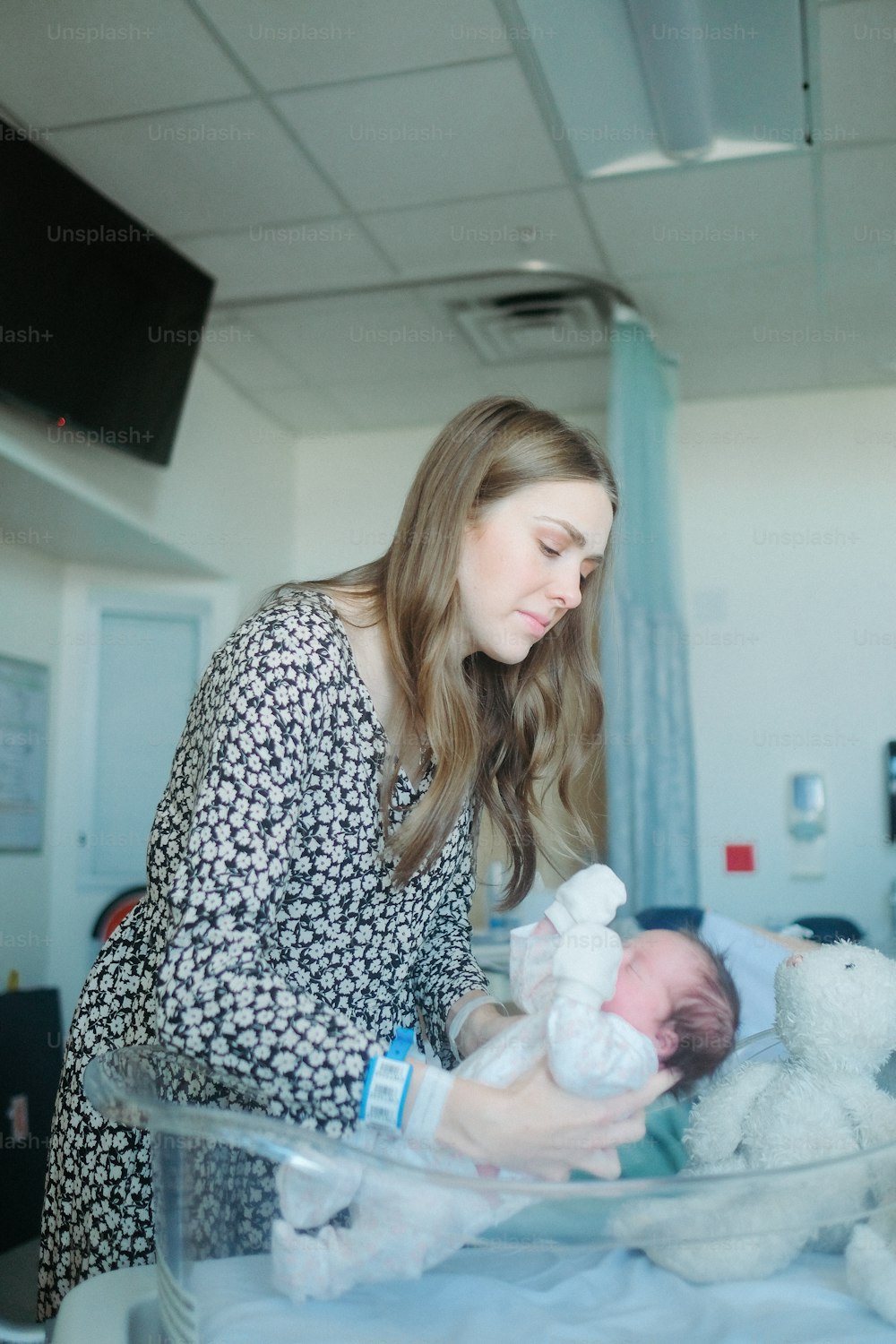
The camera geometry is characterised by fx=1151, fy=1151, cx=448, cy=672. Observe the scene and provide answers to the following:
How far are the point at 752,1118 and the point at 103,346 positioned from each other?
275 cm

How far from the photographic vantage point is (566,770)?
4.58 ft

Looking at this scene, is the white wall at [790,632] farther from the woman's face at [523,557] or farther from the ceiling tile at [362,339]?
the woman's face at [523,557]

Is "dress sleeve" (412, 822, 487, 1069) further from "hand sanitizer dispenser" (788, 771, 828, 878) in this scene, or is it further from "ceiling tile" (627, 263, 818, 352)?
"hand sanitizer dispenser" (788, 771, 828, 878)

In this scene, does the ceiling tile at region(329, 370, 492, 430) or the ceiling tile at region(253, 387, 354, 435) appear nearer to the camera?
the ceiling tile at region(329, 370, 492, 430)

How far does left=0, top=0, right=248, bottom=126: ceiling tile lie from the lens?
2.43m

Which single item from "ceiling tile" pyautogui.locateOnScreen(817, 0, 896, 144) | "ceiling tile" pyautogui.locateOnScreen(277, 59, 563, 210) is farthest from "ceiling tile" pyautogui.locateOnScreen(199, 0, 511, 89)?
"ceiling tile" pyautogui.locateOnScreen(817, 0, 896, 144)

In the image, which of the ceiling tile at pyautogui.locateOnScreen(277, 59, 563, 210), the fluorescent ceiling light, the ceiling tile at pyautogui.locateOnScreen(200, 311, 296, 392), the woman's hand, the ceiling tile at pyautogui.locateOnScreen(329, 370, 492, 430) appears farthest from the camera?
the ceiling tile at pyautogui.locateOnScreen(329, 370, 492, 430)

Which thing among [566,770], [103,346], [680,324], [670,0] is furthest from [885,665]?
[566,770]

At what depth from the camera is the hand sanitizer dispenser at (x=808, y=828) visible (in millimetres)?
4113

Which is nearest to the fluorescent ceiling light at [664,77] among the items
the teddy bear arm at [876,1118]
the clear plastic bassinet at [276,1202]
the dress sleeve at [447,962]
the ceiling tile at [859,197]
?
the ceiling tile at [859,197]

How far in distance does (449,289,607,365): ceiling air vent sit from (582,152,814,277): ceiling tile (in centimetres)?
25

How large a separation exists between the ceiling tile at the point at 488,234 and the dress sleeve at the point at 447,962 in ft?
7.67

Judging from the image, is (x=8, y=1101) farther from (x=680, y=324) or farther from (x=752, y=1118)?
(x=680, y=324)

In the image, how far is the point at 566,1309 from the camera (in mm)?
626
